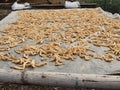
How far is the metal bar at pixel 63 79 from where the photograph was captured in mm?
2805

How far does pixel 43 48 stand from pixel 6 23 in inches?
87.4

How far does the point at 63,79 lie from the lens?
2.87 meters

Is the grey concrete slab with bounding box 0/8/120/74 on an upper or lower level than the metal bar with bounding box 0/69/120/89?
lower

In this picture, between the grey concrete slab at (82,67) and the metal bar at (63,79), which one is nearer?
the metal bar at (63,79)

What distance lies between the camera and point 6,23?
5.90 m

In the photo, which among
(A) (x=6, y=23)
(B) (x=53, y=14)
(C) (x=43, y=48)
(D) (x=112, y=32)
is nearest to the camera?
(C) (x=43, y=48)

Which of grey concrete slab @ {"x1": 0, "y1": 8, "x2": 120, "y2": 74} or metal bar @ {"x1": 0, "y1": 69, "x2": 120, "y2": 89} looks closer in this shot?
metal bar @ {"x1": 0, "y1": 69, "x2": 120, "y2": 89}

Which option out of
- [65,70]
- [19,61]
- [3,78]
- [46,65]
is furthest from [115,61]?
[3,78]

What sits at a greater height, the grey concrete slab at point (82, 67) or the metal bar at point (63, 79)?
the metal bar at point (63, 79)

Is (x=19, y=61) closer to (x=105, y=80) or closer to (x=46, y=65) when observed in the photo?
(x=46, y=65)

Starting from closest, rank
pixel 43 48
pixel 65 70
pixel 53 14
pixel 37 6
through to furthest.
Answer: pixel 65 70 < pixel 43 48 < pixel 53 14 < pixel 37 6

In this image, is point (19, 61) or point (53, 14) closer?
point (19, 61)

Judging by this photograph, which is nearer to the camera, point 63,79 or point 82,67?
point 63,79

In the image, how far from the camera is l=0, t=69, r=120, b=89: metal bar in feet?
9.20
